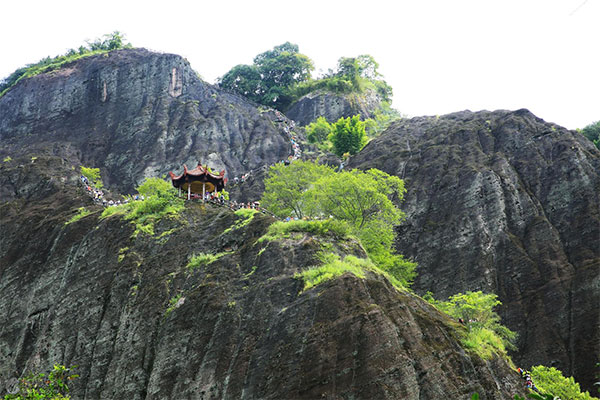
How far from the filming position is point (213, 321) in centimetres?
2756

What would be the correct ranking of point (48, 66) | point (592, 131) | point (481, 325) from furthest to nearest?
1. point (48, 66)
2. point (592, 131)
3. point (481, 325)

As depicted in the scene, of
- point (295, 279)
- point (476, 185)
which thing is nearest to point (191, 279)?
point (295, 279)

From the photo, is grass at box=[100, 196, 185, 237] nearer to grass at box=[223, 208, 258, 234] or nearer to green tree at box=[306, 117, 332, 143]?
grass at box=[223, 208, 258, 234]

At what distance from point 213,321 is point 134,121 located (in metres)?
50.4

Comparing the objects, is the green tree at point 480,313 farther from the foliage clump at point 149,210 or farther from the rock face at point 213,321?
the foliage clump at point 149,210

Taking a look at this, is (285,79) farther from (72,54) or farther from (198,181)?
(198,181)

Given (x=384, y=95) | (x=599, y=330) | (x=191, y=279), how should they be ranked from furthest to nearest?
(x=384, y=95) < (x=599, y=330) < (x=191, y=279)

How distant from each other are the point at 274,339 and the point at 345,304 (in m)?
3.58

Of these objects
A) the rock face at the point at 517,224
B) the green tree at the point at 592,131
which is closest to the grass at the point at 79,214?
the rock face at the point at 517,224

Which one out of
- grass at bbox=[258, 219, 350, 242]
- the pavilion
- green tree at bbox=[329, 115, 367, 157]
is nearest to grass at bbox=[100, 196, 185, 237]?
the pavilion

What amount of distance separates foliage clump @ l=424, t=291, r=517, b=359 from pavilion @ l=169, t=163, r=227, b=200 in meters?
17.9

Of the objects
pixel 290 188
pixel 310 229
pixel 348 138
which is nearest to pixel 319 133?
pixel 348 138

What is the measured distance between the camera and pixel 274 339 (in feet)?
82.6

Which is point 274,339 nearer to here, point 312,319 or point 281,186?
point 312,319
